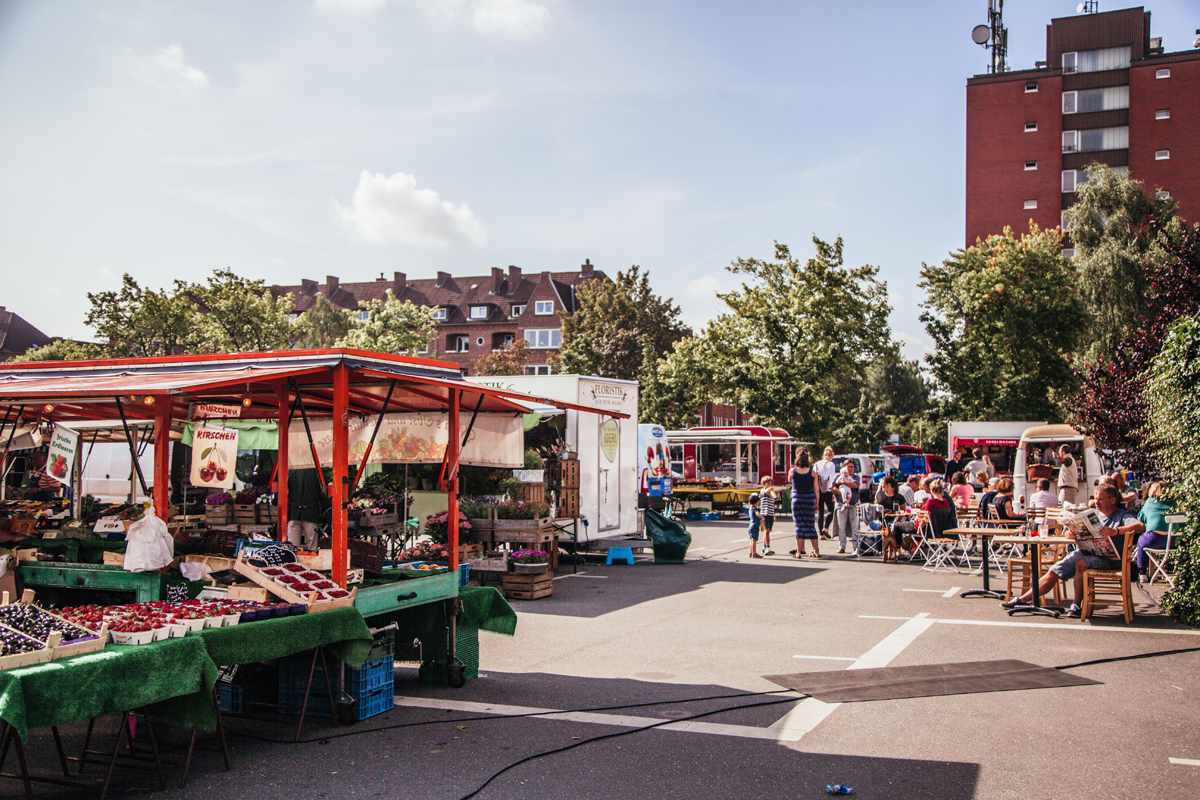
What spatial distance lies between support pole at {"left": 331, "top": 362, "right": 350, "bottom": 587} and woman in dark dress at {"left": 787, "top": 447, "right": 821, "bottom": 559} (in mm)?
11200

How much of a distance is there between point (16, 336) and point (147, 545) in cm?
7741

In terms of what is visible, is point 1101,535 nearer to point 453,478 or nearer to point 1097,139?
point 453,478

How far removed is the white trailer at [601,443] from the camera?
16.3 m

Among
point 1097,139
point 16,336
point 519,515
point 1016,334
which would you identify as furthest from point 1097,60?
point 16,336

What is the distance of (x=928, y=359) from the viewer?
141 feet

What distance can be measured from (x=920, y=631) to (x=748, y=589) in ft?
11.7

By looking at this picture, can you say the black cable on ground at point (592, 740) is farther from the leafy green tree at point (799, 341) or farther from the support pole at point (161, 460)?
the leafy green tree at point (799, 341)

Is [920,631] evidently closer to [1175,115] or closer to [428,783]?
[428,783]

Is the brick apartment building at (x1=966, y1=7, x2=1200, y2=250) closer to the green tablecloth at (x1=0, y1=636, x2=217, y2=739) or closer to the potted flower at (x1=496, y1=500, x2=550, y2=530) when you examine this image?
the potted flower at (x1=496, y1=500, x2=550, y2=530)

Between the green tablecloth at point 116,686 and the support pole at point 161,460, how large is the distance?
2.36 metres

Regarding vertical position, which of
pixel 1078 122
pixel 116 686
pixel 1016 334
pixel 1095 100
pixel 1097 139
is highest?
pixel 1095 100

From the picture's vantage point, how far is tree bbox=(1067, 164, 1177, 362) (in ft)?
130

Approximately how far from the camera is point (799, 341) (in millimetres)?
37469

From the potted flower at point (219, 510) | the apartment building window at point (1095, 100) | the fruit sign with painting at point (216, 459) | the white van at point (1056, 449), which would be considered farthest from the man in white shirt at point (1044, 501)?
the apartment building window at point (1095, 100)
